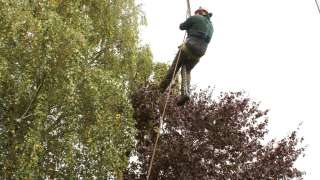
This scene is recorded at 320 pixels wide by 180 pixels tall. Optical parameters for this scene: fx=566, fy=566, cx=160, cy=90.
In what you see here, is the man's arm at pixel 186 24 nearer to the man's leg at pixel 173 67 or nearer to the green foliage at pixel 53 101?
the man's leg at pixel 173 67

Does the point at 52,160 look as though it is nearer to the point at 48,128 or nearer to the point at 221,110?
the point at 48,128

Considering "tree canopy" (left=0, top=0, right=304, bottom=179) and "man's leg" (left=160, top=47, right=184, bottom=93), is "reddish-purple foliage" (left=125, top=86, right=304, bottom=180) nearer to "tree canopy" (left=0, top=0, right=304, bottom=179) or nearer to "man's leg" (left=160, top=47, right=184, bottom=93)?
"tree canopy" (left=0, top=0, right=304, bottom=179)

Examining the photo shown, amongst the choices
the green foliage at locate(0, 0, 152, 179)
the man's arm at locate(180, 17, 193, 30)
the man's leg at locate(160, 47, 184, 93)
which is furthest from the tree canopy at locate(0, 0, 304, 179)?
the man's arm at locate(180, 17, 193, 30)

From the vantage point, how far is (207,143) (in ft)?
55.8

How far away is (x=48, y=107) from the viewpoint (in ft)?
43.8

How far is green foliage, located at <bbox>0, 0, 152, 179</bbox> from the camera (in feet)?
42.3

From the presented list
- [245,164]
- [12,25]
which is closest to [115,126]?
[12,25]

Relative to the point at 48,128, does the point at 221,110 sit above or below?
above

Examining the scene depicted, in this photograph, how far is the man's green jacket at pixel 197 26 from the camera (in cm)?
966

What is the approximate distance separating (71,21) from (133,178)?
5684 mm

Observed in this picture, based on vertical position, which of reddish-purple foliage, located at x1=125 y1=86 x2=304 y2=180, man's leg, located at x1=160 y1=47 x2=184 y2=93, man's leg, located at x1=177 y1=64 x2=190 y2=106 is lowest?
man's leg, located at x1=177 y1=64 x2=190 y2=106

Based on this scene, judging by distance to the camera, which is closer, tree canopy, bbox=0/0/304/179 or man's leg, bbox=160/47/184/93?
man's leg, bbox=160/47/184/93

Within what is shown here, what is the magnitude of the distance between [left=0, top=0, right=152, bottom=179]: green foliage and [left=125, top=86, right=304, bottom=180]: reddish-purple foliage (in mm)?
2453

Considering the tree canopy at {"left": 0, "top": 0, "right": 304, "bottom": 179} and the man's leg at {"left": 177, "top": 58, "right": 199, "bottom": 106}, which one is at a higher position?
the tree canopy at {"left": 0, "top": 0, "right": 304, "bottom": 179}
